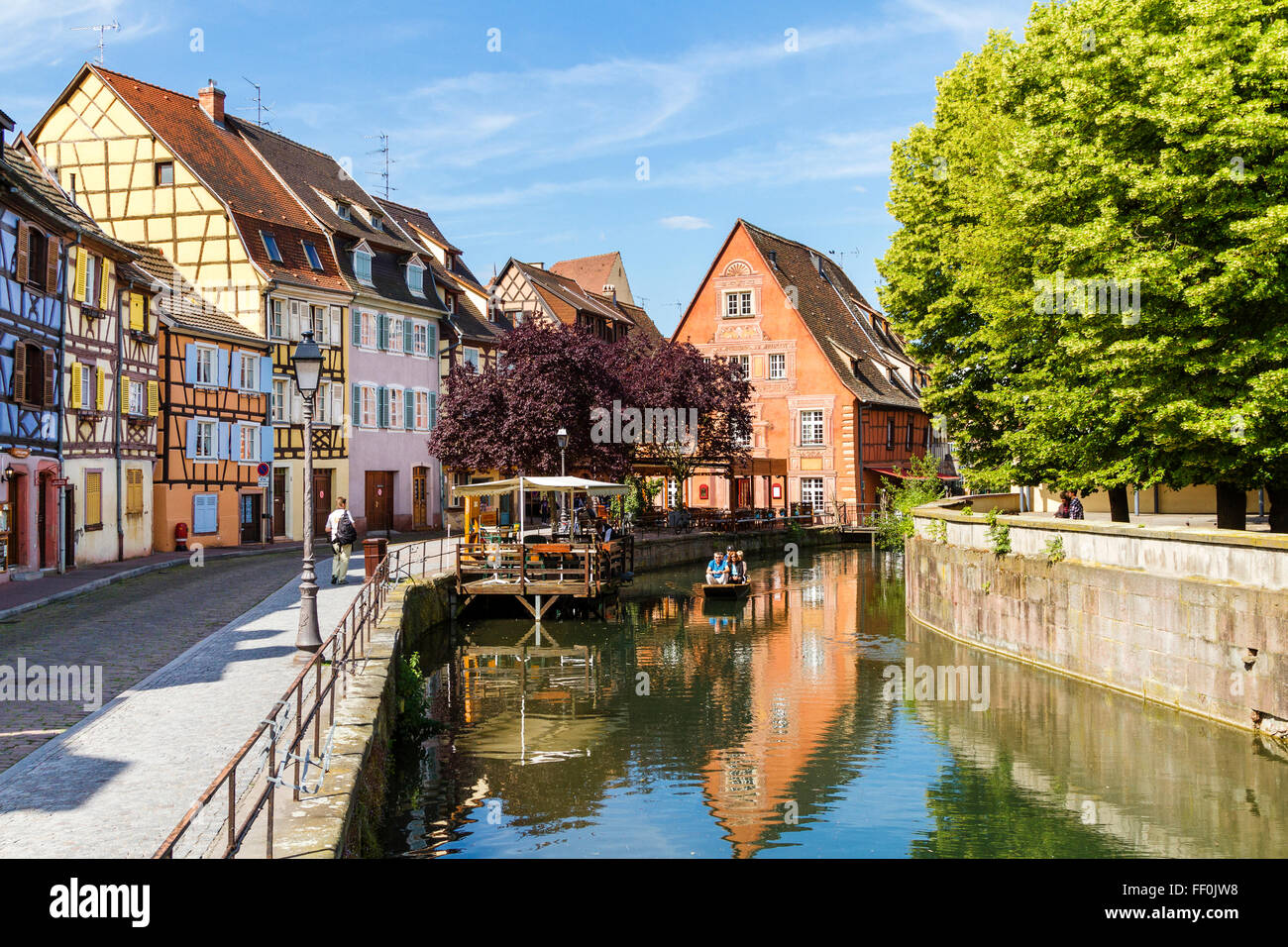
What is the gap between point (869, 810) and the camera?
1276cm

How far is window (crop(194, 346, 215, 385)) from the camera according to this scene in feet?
118

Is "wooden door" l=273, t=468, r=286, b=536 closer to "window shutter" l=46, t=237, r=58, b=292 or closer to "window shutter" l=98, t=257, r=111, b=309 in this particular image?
"window shutter" l=98, t=257, r=111, b=309

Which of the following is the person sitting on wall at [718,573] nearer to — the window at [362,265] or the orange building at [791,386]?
the window at [362,265]

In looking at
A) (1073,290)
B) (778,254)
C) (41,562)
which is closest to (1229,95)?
(1073,290)

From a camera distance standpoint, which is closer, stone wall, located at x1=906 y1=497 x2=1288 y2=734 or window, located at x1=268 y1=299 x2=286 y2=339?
stone wall, located at x1=906 y1=497 x2=1288 y2=734

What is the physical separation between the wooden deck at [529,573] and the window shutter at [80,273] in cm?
1112

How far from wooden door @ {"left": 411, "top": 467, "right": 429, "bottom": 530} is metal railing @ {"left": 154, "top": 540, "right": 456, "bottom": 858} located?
2991 centimetres

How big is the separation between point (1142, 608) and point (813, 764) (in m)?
5.65

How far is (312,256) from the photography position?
41531 mm

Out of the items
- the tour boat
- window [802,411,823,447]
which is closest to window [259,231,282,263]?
the tour boat

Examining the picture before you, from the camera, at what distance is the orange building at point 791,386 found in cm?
5803

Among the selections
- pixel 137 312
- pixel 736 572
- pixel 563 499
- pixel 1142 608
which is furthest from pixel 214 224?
pixel 1142 608
